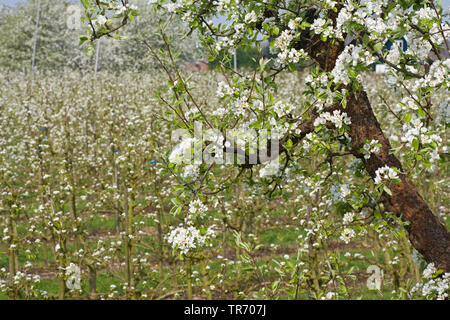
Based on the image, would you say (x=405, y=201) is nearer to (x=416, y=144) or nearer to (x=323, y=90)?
(x=416, y=144)

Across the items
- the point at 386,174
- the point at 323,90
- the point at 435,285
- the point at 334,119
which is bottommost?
the point at 435,285

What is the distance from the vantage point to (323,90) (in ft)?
10.00

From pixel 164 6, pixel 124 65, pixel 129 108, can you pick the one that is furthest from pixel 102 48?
pixel 164 6

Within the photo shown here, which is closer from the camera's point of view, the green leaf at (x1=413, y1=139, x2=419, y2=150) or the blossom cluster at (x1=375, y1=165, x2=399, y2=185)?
the green leaf at (x1=413, y1=139, x2=419, y2=150)

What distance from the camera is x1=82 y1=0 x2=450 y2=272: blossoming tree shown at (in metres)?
2.90

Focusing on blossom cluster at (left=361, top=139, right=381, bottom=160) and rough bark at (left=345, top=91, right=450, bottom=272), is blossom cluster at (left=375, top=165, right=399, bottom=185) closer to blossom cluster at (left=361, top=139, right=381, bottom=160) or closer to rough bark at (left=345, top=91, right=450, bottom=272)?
blossom cluster at (left=361, top=139, right=381, bottom=160)

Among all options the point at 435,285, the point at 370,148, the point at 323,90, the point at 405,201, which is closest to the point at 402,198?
the point at 405,201

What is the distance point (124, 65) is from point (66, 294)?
3037cm

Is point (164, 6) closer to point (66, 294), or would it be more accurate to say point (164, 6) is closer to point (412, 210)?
point (412, 210)

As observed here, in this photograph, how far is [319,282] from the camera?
19.7ft

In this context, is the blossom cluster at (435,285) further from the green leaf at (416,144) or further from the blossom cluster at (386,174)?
the green leaf at (416,144)

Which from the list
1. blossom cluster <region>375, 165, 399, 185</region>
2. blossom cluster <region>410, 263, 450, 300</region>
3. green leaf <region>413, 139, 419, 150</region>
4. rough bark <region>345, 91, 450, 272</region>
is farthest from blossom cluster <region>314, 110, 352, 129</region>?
blossom cluster <region>410, 263, 450, 300</region>

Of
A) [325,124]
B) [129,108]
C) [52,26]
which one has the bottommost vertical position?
[325,124]

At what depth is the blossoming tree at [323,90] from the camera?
2.90 meters
